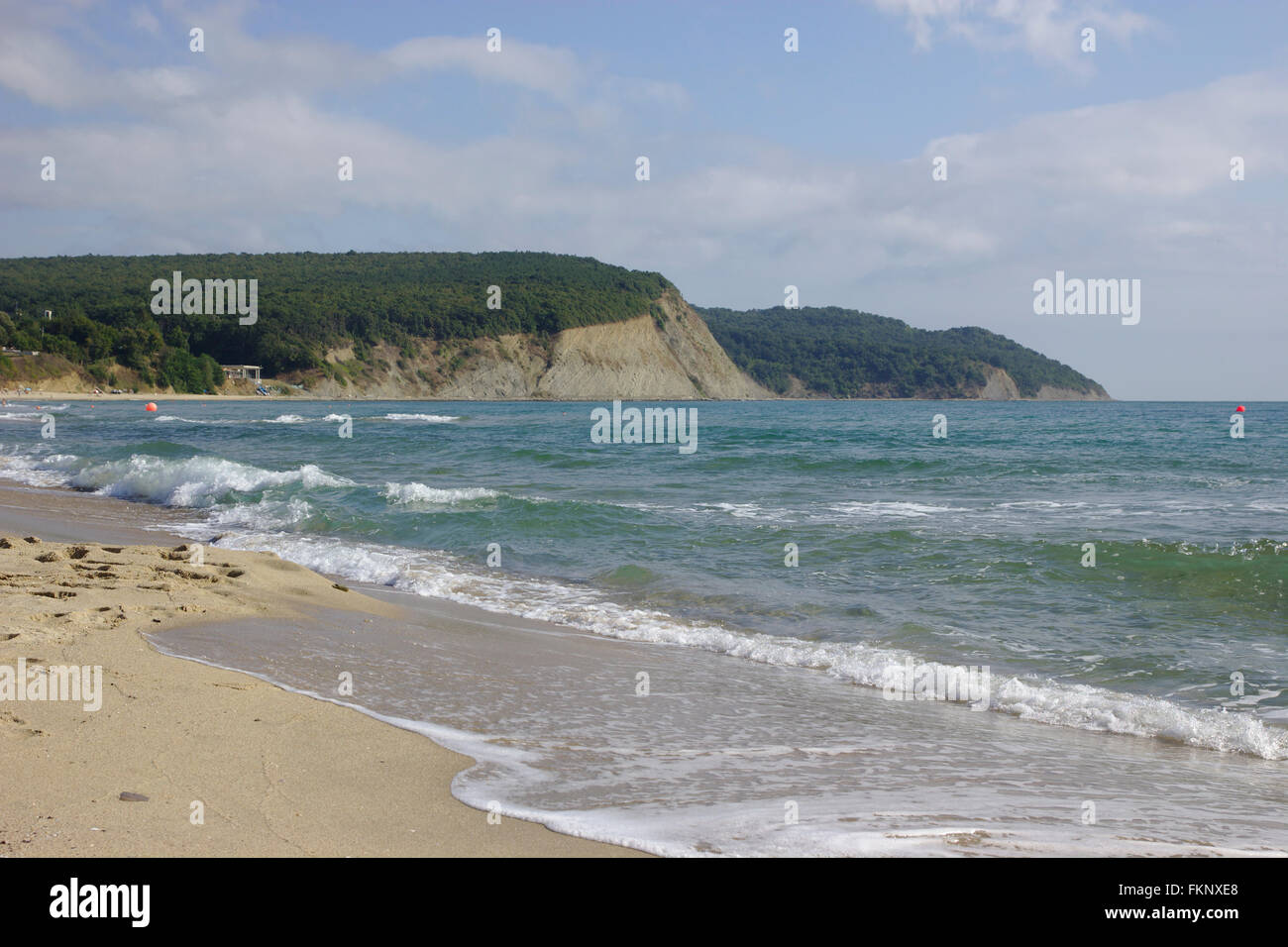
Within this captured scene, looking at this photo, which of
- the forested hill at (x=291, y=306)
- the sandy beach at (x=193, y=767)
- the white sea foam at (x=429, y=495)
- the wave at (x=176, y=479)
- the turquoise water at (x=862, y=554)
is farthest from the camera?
the forested hill at (x=291, y=306)

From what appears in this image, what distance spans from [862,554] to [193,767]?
881 cm

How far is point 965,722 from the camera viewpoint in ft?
19.0

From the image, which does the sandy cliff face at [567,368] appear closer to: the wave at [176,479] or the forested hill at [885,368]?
the forested hill at [885,368]

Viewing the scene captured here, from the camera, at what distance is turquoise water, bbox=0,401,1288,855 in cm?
693

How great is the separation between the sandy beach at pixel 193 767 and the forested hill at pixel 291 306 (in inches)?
3691

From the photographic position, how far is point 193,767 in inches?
156

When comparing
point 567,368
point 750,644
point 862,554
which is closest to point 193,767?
point 750,644

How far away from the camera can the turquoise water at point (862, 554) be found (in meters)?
6.93

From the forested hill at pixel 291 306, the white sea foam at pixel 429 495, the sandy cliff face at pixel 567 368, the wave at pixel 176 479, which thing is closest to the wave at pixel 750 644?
the white sea foam at pixel 429 495

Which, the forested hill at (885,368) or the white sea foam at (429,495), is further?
the forested hill at (885,368)

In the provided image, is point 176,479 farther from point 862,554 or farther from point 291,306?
point 291,306

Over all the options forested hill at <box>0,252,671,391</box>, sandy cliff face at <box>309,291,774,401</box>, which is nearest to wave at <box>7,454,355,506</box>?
forested hill at <box>0,252,671,391</box>
